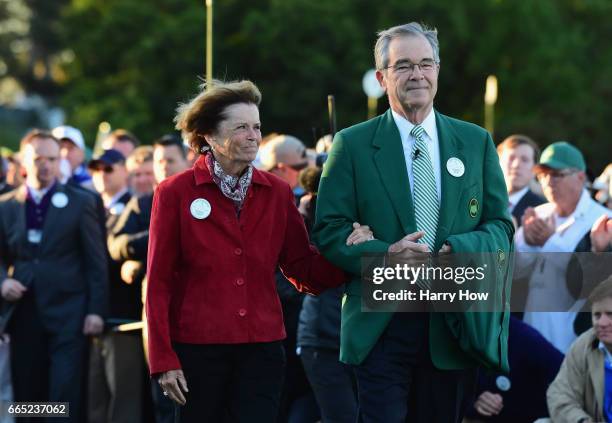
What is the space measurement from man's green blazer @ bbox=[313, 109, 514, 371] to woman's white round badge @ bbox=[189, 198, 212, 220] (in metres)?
0.59

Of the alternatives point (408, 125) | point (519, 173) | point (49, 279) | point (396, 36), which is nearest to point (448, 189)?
point (408, 125)

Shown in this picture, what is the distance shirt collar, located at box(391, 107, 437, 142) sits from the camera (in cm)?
593

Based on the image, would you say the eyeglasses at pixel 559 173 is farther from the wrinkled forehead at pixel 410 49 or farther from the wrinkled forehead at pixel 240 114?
the wrinkled forehead at pixel 410 49

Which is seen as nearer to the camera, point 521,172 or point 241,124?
point 241,124

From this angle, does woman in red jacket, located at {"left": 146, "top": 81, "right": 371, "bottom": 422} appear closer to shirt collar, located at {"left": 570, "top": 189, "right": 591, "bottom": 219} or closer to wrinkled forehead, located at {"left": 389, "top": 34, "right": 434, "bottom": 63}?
wrinkled forehead, located at {"left": 389, "top": 34, "right": 434, "bottom": 63}

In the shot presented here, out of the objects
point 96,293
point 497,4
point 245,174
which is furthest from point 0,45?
point 245,174

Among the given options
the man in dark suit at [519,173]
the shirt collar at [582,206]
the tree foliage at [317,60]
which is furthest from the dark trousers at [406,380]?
the tree foliage at [317,60]

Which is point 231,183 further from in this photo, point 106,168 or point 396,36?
point 106,168

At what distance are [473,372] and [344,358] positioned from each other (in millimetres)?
583

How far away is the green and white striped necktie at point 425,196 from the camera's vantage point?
5.77 metres

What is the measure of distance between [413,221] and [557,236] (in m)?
3.54

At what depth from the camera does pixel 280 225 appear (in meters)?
6.41

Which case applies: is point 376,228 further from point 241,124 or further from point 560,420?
point 560,420

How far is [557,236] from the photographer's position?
9062mm
